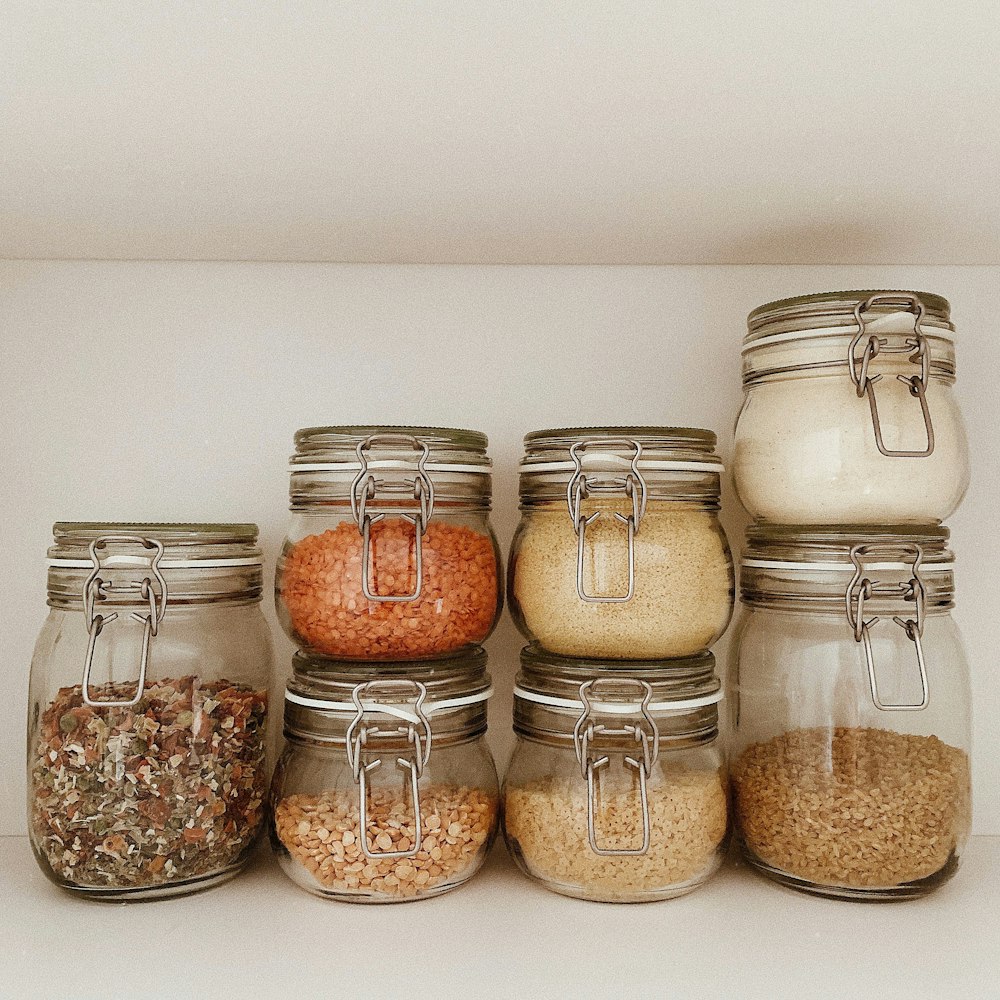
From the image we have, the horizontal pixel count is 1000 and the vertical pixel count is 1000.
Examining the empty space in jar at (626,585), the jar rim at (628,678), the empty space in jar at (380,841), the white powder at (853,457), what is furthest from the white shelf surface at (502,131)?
the empty space in jar at (380,841)

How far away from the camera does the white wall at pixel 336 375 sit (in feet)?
3.13

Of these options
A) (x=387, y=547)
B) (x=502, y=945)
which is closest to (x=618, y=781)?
(x=502, y=945)

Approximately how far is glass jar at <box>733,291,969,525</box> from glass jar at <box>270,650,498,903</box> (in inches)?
12.3

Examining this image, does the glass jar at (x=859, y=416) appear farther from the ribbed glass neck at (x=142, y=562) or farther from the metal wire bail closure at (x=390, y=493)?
the ribbed glass neck at (x=142, y=562)

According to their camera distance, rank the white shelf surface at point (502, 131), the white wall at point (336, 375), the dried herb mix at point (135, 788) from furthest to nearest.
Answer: the white wall at point (336, 375) < the dried herb mix at point (135, 788) < the white shelf surface at point (502, 131)

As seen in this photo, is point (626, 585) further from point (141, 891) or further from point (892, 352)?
point (141, 891)

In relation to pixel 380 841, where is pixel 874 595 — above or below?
above

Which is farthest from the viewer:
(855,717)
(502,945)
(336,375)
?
(336,375)

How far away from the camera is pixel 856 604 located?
784mm

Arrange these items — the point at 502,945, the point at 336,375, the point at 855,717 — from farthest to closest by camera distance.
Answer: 1. the point at 336,375
2. the point at 855,717
3. the point at 502,945

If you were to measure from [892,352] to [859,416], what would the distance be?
7cm

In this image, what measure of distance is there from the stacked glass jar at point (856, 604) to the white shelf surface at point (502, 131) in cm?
12

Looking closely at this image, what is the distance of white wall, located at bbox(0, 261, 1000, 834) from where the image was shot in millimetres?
953

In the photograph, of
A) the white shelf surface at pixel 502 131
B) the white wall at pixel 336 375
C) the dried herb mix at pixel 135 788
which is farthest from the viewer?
the white wall at pixel 336 375
